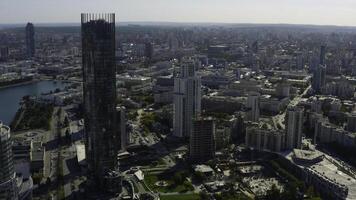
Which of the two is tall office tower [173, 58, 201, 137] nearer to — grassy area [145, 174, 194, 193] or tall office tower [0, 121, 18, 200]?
grassy area [145, 174, 194, 193]

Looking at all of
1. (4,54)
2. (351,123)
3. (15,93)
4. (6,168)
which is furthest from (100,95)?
(4,54)

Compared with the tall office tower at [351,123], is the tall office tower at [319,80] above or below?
above

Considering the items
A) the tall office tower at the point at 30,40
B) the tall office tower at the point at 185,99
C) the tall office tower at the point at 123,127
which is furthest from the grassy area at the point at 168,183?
the tall office tower at the point at 30,40

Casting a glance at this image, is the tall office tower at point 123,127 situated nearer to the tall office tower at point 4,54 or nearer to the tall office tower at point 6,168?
the tall office tower at point 6,168

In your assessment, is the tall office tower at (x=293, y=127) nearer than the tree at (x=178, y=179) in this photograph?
No

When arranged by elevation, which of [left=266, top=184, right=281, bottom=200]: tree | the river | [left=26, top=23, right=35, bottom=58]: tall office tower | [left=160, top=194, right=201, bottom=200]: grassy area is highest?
[left=26, top=23, right=35, bottom=58]: tall office tower

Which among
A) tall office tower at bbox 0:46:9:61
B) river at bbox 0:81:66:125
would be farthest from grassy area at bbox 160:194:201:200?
tall office tower at bbox 0:46:9:61

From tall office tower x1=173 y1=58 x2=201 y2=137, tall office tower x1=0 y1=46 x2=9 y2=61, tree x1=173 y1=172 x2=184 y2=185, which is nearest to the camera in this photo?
tree x1=173 y1=172 x2=184 y2=185
